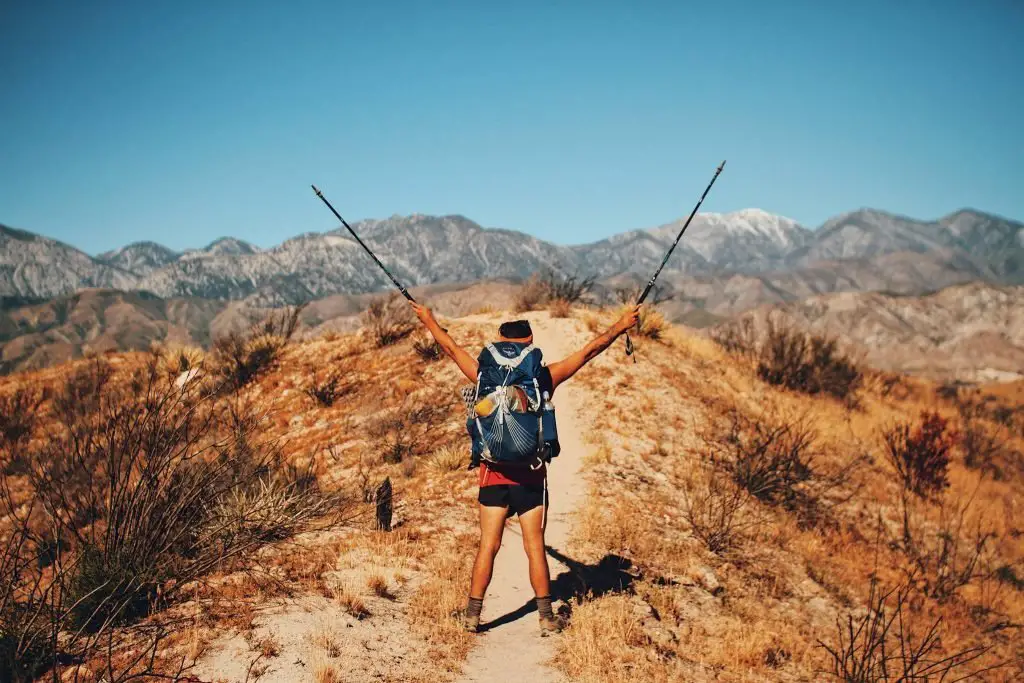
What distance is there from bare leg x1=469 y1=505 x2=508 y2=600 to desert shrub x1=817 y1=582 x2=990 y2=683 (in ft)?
7.88

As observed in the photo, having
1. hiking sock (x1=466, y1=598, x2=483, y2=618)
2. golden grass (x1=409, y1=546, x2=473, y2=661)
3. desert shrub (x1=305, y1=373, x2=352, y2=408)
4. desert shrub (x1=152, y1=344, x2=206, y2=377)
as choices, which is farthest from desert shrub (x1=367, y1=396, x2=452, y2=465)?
desert shrub (x1=152, y1=344, x2=206, y2=377)

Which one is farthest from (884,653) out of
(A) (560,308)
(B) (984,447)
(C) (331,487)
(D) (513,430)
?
(A) (560,308)

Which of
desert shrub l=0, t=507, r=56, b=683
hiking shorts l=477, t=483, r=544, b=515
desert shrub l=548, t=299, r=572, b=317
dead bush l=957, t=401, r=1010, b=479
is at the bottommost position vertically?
dead bush l=957, t=401, r=1010, b=479

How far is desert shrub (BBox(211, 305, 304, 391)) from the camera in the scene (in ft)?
45.9

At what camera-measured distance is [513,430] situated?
3.90 meters

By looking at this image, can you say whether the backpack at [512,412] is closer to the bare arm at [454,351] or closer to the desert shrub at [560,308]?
the bare arm at [454,351]

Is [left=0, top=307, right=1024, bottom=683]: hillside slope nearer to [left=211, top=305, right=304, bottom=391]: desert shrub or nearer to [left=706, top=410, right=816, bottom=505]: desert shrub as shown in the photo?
[left=706, top=410, right=816, bottom=505]: desert shrub

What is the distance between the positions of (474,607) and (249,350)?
12845 mm

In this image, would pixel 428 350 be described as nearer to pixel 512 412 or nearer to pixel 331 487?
pixel 331 487

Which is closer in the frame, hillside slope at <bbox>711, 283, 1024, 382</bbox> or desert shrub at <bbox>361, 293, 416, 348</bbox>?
desert shrub at <bbox>361, 293, 416, 348</bbox>

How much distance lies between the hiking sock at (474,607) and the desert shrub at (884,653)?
249 centimetres

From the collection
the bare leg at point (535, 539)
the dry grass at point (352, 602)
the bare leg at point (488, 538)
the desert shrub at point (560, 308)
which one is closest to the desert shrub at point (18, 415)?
the dry grass at point (352, 602)

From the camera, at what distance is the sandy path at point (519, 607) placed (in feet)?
13.1

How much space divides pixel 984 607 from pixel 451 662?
24.1 feet
